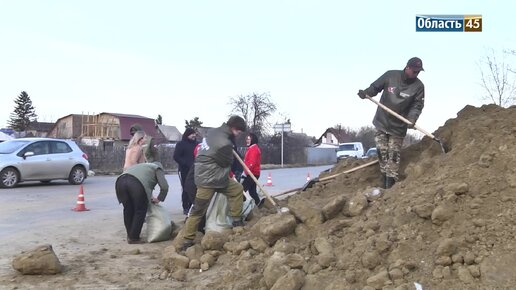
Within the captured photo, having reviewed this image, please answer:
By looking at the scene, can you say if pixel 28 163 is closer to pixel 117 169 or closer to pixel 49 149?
pixel 49 149

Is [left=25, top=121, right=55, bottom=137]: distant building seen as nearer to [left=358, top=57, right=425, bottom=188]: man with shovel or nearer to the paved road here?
the paved road

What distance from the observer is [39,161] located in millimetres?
15508

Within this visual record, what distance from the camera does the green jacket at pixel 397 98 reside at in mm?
7215

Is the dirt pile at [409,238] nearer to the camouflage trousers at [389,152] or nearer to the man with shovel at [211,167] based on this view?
the man with shovel at [211,167]

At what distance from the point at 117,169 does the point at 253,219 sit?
20676mm

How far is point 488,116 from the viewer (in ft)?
24.0

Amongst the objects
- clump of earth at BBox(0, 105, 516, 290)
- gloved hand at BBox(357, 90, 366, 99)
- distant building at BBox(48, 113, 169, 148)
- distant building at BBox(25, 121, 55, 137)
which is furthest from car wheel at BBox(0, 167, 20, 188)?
distant building at BBox(25, 121, 55, 137)

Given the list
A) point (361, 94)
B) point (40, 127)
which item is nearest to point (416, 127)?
point (361, 94)

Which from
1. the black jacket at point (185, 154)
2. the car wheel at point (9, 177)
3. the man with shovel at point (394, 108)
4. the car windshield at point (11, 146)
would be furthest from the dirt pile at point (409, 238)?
the car windshield at point (11, 146)

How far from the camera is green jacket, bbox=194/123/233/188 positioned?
6344 millimetres

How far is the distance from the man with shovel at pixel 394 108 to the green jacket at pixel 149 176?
3179 millimetres

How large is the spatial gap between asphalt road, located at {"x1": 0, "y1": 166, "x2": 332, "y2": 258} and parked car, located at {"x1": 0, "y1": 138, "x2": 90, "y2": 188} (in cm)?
45

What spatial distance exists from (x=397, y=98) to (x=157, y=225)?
154 inches

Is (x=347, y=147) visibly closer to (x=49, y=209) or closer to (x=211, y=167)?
(x=49, y=209)
